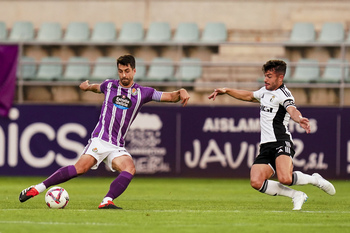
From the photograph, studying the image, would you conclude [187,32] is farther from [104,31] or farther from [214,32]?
[104,31]

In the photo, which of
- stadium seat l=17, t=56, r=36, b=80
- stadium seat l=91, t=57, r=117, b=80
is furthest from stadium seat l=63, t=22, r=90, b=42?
stadium seat l=17, t=56, r=36, b=80

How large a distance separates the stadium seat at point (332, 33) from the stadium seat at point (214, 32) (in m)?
2.36

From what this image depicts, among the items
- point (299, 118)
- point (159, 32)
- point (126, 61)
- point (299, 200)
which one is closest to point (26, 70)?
point (159, 32)

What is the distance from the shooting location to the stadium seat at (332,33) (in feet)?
63.0

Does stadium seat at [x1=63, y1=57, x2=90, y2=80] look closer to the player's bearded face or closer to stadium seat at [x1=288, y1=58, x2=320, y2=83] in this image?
stadium seat at [x1=288, y1=58, x2=320, y2=83]

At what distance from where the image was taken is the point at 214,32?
20.1 metres

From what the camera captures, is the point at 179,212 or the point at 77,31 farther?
the point at 77,31

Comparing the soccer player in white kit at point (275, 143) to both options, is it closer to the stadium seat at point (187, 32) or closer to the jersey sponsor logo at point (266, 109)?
the jersey sponsor logo at point (266, 109)

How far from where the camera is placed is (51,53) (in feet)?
63.4

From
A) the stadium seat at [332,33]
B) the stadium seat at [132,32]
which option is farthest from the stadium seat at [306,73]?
the stadium seat at [132,32]

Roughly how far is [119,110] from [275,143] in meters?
2.03

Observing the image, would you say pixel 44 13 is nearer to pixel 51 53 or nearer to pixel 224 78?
pixel 51 53

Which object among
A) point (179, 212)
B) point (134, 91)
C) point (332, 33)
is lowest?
point (179, 212)

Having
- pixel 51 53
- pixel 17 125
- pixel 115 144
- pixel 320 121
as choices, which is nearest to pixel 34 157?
pixel 17 125
